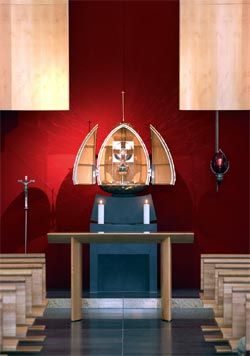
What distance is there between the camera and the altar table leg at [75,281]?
8117 mm

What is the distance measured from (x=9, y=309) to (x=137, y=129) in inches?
153

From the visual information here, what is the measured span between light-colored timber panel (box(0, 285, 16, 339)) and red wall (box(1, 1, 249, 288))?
351 centimetres

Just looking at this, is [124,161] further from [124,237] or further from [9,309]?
[9,309]

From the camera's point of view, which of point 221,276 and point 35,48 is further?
point 35,48

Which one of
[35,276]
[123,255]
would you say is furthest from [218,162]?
[35,276]

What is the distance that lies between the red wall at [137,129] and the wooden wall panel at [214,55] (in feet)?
1.62

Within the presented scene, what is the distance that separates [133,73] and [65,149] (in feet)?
3.37

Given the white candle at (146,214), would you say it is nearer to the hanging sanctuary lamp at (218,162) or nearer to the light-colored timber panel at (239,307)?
the hanging sanctuary lamp at (218,162)

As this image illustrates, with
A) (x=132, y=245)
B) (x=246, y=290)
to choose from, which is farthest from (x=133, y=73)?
(x=246, y=290)

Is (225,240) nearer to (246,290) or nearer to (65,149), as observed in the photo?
(65,149)

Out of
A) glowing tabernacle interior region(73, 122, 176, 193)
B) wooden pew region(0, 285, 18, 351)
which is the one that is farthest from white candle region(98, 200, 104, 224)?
wooden pew region(0, 285, 18, 351)

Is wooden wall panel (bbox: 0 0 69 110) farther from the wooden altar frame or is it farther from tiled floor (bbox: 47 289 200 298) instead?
tiled floor (bbox: 47 289 200 298)

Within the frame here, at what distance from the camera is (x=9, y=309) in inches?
237

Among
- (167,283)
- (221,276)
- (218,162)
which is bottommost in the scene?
(167,283)
